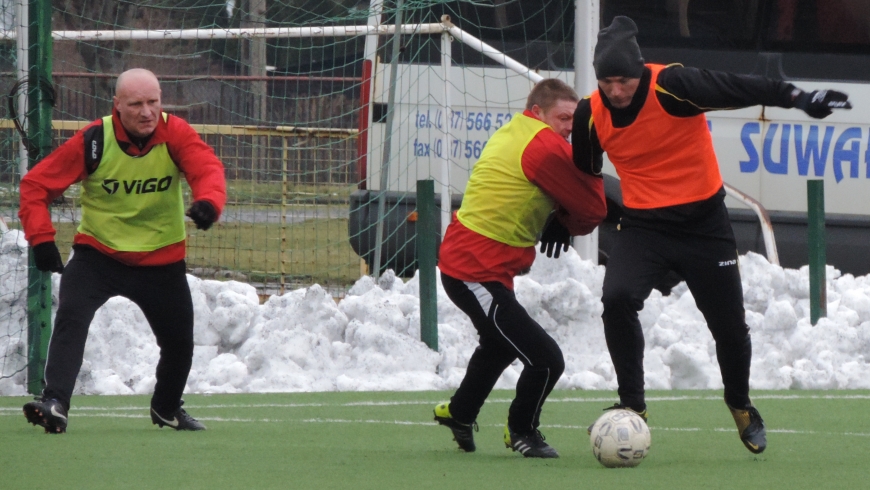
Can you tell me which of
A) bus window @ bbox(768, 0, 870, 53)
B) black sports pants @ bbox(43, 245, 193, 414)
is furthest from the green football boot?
bus window @ bbox(768, 0, 870, 53)

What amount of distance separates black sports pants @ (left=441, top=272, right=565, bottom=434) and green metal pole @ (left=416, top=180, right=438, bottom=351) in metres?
3.03

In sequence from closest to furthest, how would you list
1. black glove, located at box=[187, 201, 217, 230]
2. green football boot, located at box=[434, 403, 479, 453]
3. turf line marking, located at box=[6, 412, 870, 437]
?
green football boot, located at box=[434, 403, 479, 453] < black glove, located at box=[187, 201, 217, 230] < turf line marking, located at box=[6, 412, 870, 437]

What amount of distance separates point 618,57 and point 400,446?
2.03 meters

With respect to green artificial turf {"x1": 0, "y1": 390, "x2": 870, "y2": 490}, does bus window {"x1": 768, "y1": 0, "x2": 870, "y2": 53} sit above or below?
above

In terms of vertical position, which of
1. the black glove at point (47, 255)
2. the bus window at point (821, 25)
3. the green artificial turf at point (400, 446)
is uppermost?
the bus window at point (821, 25)

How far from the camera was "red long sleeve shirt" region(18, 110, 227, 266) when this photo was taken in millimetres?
6629

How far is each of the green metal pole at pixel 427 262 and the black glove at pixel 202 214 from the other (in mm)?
2947

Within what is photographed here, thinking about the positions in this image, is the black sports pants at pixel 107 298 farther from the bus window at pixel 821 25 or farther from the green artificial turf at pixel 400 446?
the bus window at pixel 821 25

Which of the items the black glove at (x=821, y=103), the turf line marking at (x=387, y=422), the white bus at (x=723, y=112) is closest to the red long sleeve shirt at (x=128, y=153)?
the turf line marking at (x=387, y=422)

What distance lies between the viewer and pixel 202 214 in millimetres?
6355

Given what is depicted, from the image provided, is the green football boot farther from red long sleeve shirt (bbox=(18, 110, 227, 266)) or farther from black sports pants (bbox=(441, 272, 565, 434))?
red long sleeve shirt (bbox=(18, 110, 227, 266))

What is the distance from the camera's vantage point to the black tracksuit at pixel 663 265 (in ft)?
19.1

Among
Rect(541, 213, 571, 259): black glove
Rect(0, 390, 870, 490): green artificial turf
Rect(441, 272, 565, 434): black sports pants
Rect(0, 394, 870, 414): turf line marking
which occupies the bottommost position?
Rect(0, 394, 870, 414): turf line marking

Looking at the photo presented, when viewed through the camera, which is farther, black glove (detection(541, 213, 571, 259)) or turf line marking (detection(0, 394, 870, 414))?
turf line marking (detection(0, 394, 870, 414))
